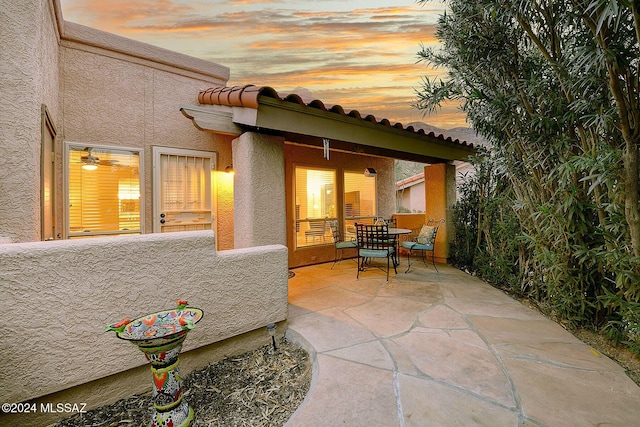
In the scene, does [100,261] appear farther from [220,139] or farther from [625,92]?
[625,92]

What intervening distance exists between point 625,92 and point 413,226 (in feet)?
20.6

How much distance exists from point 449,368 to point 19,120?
14.4ft

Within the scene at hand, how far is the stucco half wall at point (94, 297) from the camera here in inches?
69.4

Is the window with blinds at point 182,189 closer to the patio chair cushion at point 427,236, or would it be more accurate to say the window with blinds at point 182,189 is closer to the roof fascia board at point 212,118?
the roof fascia board at point 212,118

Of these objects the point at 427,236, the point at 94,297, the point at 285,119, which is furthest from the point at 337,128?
the point at 94,297

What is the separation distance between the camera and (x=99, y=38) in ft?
13.9

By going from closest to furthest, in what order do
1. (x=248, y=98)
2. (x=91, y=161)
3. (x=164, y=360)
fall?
(x=164, y=360) < (x=248, y=98) < (x=91, y=161)

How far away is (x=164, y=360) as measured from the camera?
6.09 feet

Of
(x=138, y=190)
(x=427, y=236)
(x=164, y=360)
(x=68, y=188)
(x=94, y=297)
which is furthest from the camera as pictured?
(x=427, y=236)

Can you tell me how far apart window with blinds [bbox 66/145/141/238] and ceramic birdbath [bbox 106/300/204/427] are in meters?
3.39

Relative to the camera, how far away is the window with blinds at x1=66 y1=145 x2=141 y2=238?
4.23 meters

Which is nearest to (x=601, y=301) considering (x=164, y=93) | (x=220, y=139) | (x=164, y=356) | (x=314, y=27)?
(x=164, y=356)

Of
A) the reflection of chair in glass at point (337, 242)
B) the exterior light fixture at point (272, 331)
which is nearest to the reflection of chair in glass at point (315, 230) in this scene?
the reflection of chair in glass at point (337, 242)

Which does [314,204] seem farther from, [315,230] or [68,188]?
[68,188]
